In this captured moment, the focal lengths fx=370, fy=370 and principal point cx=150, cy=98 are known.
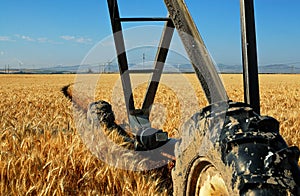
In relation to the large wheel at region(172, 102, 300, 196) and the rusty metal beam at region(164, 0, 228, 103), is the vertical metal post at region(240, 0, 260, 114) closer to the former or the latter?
the rusty metal beam at region(164, 0, 228, 103)

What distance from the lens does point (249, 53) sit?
2.11 metres

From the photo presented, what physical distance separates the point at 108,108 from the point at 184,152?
2558 mm

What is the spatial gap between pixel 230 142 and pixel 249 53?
743mm

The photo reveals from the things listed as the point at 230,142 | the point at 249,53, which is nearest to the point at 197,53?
the point at 249,53

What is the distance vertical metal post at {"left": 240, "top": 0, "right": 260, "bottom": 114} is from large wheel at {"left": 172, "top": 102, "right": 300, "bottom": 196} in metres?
0.30

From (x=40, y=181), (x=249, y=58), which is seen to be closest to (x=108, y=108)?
(x=40, y=181)

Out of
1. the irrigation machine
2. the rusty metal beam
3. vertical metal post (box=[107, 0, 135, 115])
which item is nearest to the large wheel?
the irrigation machine

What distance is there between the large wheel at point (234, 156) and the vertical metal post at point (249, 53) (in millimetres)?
305

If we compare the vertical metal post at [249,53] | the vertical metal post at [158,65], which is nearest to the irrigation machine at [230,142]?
the vertical metal post at [249,53]

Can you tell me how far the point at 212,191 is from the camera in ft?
5.71

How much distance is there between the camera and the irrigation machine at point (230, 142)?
144cm

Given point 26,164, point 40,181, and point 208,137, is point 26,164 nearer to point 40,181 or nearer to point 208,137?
point 40,181

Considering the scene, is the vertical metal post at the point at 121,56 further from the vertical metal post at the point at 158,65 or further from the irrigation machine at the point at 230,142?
the irrigation machine at the point at 230,142

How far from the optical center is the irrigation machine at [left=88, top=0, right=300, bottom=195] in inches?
56.8
